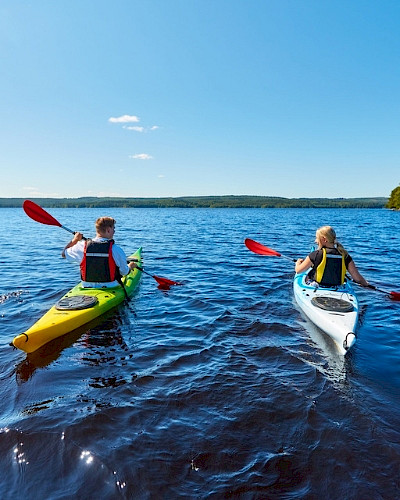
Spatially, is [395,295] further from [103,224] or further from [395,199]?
[395,199]

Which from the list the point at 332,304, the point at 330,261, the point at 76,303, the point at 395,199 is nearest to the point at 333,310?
the point at 332,304

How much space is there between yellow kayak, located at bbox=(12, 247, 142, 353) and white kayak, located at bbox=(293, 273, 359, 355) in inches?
151

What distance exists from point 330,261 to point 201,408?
405 centimetres

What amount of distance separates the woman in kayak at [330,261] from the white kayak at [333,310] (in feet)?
0.88

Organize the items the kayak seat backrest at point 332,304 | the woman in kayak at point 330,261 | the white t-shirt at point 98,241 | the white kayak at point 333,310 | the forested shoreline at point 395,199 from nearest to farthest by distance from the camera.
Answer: the white kayak at point 333,310, the kayak seat backrest at point 332,304, the woman in kayak at point 330,261, the white t-shirt at point 98,241, the forested shoreline at point 395,199

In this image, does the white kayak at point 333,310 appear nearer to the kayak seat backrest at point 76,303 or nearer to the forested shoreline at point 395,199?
the kayak seat backrest at point 76,303

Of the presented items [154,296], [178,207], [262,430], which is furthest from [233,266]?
[178,207]

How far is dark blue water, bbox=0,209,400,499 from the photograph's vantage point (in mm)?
2883

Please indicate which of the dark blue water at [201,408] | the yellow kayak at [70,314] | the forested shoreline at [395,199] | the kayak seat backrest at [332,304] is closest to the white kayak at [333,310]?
the kayak seat backrest at [332,304]

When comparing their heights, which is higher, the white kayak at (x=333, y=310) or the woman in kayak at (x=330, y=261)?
the woman in kayak at (x=330, y=261)

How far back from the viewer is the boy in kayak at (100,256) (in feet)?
21.9

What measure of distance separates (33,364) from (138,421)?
83.0 inches

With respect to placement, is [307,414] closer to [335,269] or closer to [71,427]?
[71,427]

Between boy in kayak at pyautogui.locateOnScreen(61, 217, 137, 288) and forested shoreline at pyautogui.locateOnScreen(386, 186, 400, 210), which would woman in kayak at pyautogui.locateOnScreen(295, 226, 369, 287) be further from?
forested shoreline at pyautogui.locateOnScreen(386, 186, 400, 210)
